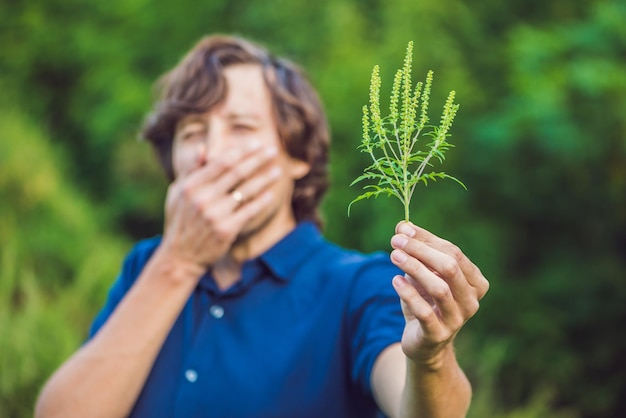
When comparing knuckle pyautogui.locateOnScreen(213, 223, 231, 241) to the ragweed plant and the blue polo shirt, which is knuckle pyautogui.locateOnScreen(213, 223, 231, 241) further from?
the ragweed plant

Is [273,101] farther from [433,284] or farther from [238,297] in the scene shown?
[433,284]

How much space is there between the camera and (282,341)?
208 cm

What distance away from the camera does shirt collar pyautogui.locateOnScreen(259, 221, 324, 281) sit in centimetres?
224

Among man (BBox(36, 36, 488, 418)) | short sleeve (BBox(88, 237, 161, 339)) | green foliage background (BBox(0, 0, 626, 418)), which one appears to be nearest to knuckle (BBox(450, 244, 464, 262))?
man (BBox(36, 36, 488, 418))

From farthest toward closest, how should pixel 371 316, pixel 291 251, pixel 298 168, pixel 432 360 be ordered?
pixel 298 168, pixel 291 251, pixel 371 316, pixel 432 360

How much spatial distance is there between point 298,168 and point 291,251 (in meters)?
0.35

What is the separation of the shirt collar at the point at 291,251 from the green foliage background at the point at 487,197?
2.10 meters

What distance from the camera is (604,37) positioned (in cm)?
470

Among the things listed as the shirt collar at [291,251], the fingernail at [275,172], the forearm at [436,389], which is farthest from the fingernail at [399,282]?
the fingernail at [275,172]

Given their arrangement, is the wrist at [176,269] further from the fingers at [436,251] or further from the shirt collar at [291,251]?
the fingers at [436,251]

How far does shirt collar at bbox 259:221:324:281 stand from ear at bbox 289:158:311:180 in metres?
0.19

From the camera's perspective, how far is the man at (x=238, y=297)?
2006mm

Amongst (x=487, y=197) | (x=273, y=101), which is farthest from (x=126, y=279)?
(x=487, y=197)

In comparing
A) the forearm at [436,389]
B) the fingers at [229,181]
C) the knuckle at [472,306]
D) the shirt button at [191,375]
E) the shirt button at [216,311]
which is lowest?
the shirt button at [191,375]
